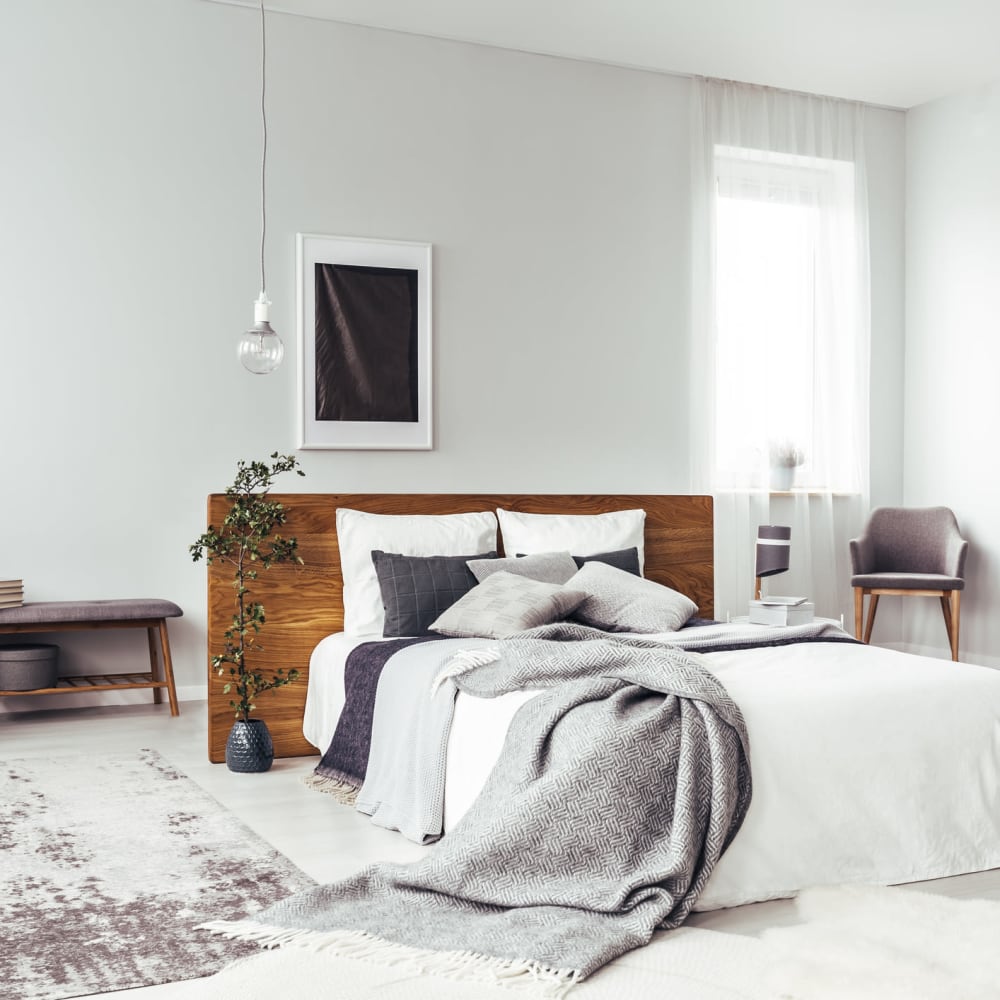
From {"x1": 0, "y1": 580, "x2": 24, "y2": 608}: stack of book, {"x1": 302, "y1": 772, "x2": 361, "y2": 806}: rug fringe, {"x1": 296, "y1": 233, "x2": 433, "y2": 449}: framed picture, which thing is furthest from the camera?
{"x1": 296, "y1": 233, "x2": 433, "y2": 449}: framed picture

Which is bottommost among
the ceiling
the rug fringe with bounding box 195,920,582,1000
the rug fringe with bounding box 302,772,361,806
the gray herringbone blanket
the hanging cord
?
the rug fringe with bounding box 302,772,361,806

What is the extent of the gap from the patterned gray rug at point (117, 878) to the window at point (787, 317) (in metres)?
3.58

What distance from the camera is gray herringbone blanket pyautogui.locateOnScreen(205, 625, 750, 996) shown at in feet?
7.38

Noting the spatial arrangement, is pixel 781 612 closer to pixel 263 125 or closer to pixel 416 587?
pixel 416 587

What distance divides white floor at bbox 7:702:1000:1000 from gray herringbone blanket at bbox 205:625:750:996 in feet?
0.68

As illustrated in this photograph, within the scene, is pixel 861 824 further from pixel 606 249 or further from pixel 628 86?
pixel 628 86

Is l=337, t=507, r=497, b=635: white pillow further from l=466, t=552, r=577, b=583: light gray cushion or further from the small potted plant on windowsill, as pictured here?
the small potted plant on windowsill

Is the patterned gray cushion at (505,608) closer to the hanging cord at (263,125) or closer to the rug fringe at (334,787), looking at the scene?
the rug fringe at (334,787)

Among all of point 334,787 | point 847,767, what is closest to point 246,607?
point 334,787

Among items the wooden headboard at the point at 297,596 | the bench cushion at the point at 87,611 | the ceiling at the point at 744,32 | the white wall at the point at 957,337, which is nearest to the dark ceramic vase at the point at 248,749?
the wooden headboard at the point at 297,596

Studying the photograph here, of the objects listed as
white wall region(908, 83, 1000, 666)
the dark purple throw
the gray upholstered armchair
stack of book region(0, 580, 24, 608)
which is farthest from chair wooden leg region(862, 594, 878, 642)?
Answer: stack of book region(0, 580, 24, 608)

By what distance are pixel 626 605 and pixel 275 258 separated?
7.74ft

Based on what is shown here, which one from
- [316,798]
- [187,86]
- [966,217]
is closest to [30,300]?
[187,86]

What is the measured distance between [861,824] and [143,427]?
3437 millimetres
